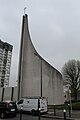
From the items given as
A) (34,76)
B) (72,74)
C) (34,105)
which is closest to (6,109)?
(34,105)

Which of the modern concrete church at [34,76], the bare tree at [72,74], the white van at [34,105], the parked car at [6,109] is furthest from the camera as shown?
the bare tree at [72,74]

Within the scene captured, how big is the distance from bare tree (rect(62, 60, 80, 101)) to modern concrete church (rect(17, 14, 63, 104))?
13682mm

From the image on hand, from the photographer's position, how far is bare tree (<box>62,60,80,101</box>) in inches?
2084

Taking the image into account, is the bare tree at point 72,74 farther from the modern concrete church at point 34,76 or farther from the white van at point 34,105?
the white van at point 34,105

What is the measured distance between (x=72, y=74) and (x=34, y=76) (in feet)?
68.3

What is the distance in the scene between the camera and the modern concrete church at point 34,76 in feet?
118

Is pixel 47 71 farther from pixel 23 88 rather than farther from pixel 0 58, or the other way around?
pixel 0 58

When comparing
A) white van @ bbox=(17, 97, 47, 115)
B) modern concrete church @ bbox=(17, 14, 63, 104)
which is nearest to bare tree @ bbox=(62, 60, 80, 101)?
modern concrete church @ bbox=(17, 14, 63, 104)

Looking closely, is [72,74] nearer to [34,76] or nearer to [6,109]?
[34,76]

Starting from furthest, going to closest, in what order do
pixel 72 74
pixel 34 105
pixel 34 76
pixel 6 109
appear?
1. pixel 72 74
2. pixel 34 76
3. pixel 34 105
4. pixel 6 109

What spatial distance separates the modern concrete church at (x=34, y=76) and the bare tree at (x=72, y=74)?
1368 cm

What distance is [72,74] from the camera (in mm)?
53625

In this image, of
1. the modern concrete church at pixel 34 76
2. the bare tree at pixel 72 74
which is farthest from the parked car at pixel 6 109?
the bare tree at pixel 72 74

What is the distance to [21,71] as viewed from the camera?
37.7 metres
